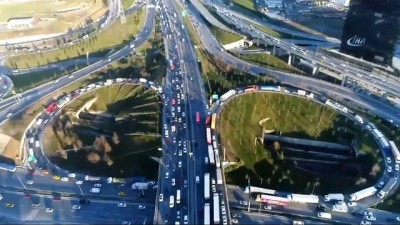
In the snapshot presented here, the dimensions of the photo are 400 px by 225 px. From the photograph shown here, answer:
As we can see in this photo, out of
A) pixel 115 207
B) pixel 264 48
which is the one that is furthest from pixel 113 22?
pixel 115 207

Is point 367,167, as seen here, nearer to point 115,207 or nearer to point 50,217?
point 115,207

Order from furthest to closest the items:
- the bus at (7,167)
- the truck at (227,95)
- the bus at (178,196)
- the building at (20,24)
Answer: the building at (20,24)
the truck at (227,95)
the bus at (7,167)
the bus at (178,196)

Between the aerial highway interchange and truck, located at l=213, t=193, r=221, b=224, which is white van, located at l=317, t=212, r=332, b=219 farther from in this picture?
truck, located at l=213, t=193, r=221, b=224

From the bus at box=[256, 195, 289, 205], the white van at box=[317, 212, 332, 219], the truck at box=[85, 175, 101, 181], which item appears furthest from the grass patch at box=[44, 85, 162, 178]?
the white van at box=[317, 212, 332, 219]

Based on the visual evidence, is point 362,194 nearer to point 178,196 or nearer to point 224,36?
point 178,196

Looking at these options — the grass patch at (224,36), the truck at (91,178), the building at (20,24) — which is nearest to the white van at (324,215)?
the truck at (91,178)

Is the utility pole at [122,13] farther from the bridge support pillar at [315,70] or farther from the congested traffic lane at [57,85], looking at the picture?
the bridge support pillar at [315,70]
